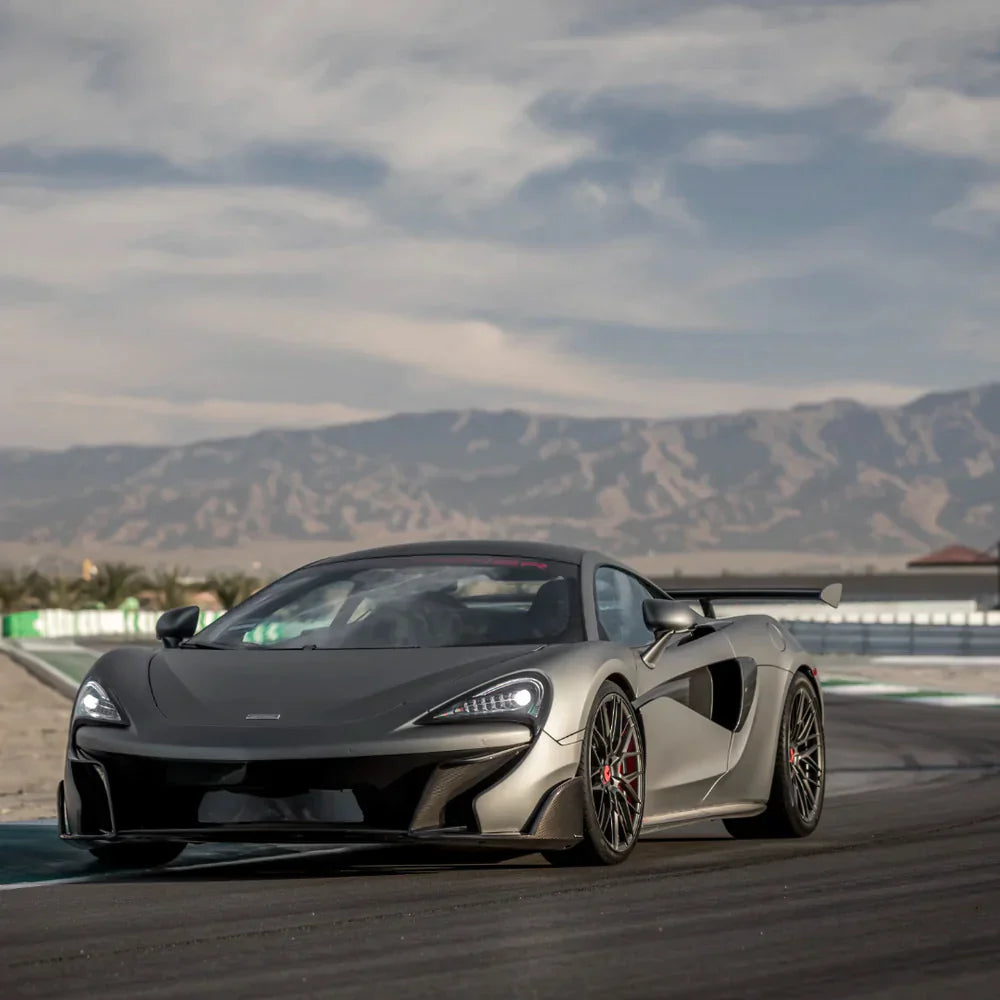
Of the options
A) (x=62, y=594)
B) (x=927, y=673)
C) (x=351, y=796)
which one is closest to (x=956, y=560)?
(x=62, y=594)

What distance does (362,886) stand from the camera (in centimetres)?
807

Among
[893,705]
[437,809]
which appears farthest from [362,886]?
[893,705]

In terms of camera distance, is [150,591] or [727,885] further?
[150,591]

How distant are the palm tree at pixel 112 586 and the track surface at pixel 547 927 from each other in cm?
7339

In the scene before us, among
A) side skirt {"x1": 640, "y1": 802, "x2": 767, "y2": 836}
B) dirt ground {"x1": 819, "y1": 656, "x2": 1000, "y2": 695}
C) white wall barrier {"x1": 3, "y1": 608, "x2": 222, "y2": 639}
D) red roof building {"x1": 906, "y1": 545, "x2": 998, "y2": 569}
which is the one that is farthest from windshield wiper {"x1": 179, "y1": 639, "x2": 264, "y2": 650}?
red roof building {"x1": 906, "y1": 545, "x2": 998, "y2": 569}

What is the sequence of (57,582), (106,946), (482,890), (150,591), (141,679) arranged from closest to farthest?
(106,946) < (482,890) < (141,679) < (57,582) < (150,591)

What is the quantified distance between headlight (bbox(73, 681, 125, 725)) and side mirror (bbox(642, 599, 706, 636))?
83.9 inches

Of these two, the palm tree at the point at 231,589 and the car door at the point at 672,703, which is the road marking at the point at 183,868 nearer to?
the car door at the point at 672,703

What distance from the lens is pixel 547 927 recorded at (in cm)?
697

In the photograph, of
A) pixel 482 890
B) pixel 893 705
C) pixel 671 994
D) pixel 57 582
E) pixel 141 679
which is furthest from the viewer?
pixel 57 582

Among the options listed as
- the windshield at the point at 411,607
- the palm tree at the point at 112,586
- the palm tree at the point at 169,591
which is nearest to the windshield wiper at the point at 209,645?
the windshield at the point at 411,607

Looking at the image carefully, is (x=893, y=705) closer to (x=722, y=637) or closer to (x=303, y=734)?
(x=722, y=637)

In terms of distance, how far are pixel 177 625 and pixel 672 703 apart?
2.05 meters

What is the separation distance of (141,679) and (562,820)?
5.59ft
